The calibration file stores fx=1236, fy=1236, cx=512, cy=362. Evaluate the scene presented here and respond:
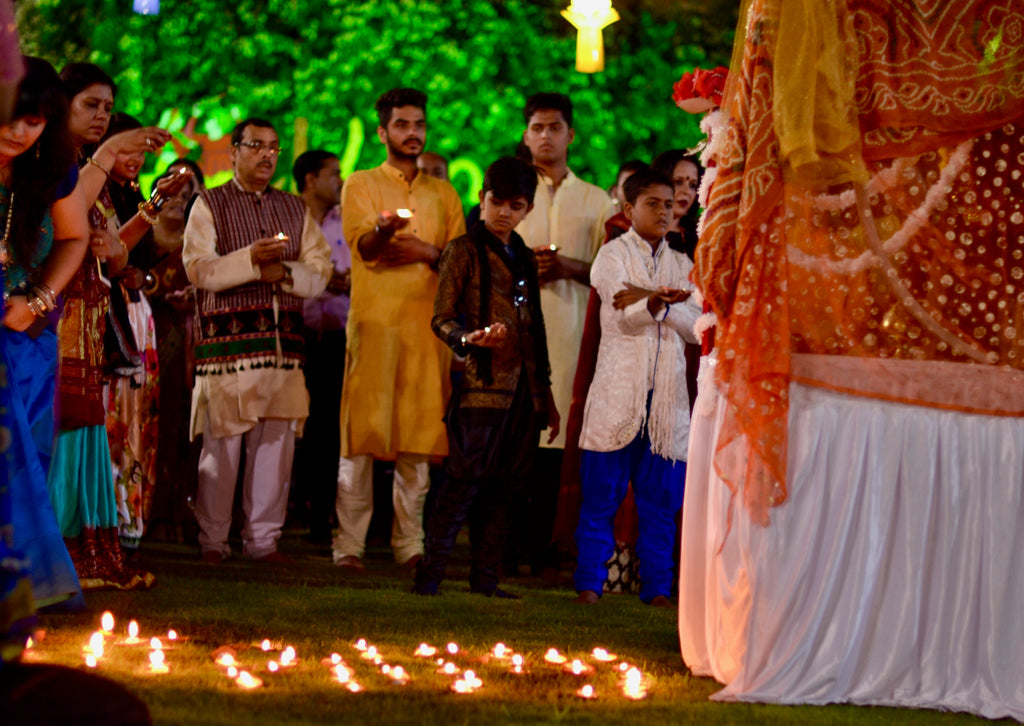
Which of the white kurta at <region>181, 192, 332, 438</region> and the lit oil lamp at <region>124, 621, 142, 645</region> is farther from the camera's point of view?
the white kurta at <region>181, 192, 332, 438</region>

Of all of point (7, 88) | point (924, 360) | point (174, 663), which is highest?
point (7, 88)

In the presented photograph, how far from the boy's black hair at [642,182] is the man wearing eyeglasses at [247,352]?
187cm

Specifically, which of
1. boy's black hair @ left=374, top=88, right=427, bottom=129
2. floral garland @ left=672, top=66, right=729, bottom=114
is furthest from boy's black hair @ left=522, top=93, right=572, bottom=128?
floral garland @ left=672, top=66, right=729, bottom=114

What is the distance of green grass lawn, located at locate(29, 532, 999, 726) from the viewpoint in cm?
322

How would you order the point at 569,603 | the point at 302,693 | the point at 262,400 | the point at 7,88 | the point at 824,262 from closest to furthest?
the point at 7,88
the point at 302,693
the point at 824,262
the point at 569,603
the point at 262,400

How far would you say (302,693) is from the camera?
3.33 meters

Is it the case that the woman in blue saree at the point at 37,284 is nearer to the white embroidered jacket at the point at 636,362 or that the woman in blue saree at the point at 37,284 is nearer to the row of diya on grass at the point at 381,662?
the row of diya on grass at the point at 381,662

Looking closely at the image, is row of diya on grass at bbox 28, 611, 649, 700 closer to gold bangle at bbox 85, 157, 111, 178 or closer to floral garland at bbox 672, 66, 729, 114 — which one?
floral garland at bbox 672, 66, 729, 114

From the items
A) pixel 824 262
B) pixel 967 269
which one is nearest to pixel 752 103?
pixel 824 262

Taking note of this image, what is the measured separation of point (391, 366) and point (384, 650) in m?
2.89

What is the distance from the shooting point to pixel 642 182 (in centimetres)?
605

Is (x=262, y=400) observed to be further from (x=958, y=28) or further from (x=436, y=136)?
(x=436, y=136)

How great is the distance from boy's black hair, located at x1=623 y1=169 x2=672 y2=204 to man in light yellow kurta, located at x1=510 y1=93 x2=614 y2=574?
0.63 m

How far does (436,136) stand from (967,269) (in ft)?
33.9
